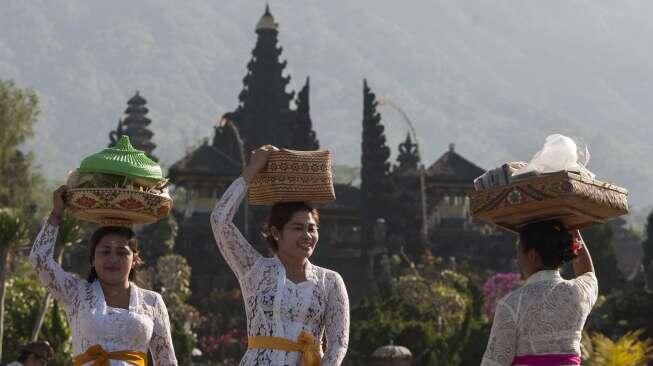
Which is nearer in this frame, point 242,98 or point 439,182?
point 439,182

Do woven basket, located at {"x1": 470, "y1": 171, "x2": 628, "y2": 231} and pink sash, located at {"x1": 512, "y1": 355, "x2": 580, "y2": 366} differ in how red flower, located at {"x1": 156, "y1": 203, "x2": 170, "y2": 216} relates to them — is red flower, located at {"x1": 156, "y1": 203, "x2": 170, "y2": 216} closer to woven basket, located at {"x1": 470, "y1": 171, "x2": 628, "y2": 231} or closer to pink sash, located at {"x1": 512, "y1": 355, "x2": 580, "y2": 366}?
woven basket, located at {"x1": 470, "y1": 171, "x2": 628, "y2": 231}

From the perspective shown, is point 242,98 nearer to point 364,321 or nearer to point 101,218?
point 364,321

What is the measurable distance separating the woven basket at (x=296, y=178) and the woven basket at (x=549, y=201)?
0.99m

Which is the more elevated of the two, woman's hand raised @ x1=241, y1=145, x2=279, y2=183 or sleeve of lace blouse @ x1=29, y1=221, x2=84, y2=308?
woman's hand raised @ x1=241, y1=145, x2=279, y2=183

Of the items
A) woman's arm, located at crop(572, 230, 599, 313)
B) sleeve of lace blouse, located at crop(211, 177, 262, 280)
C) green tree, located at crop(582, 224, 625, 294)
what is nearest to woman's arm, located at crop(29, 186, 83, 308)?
sleeve of lace blouse, located at crop(211, 177, 262, 280)

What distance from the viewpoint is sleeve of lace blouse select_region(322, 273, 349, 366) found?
789 centimetres

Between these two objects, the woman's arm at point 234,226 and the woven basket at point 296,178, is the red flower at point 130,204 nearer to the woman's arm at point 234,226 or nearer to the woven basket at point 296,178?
the woman's arm at point 234,226

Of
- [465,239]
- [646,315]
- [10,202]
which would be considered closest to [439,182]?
[465,239]

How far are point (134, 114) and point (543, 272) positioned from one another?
68.5 meters

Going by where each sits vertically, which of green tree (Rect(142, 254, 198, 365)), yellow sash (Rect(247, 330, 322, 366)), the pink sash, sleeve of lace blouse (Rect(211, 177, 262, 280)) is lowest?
the pink sash

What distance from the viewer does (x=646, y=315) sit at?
35938mm

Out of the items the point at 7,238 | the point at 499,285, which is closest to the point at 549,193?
the point at 7,238

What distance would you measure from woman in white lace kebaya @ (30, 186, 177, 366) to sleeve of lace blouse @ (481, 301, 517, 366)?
185cm

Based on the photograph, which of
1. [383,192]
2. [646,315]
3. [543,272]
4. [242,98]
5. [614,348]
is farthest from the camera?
[242,98]
